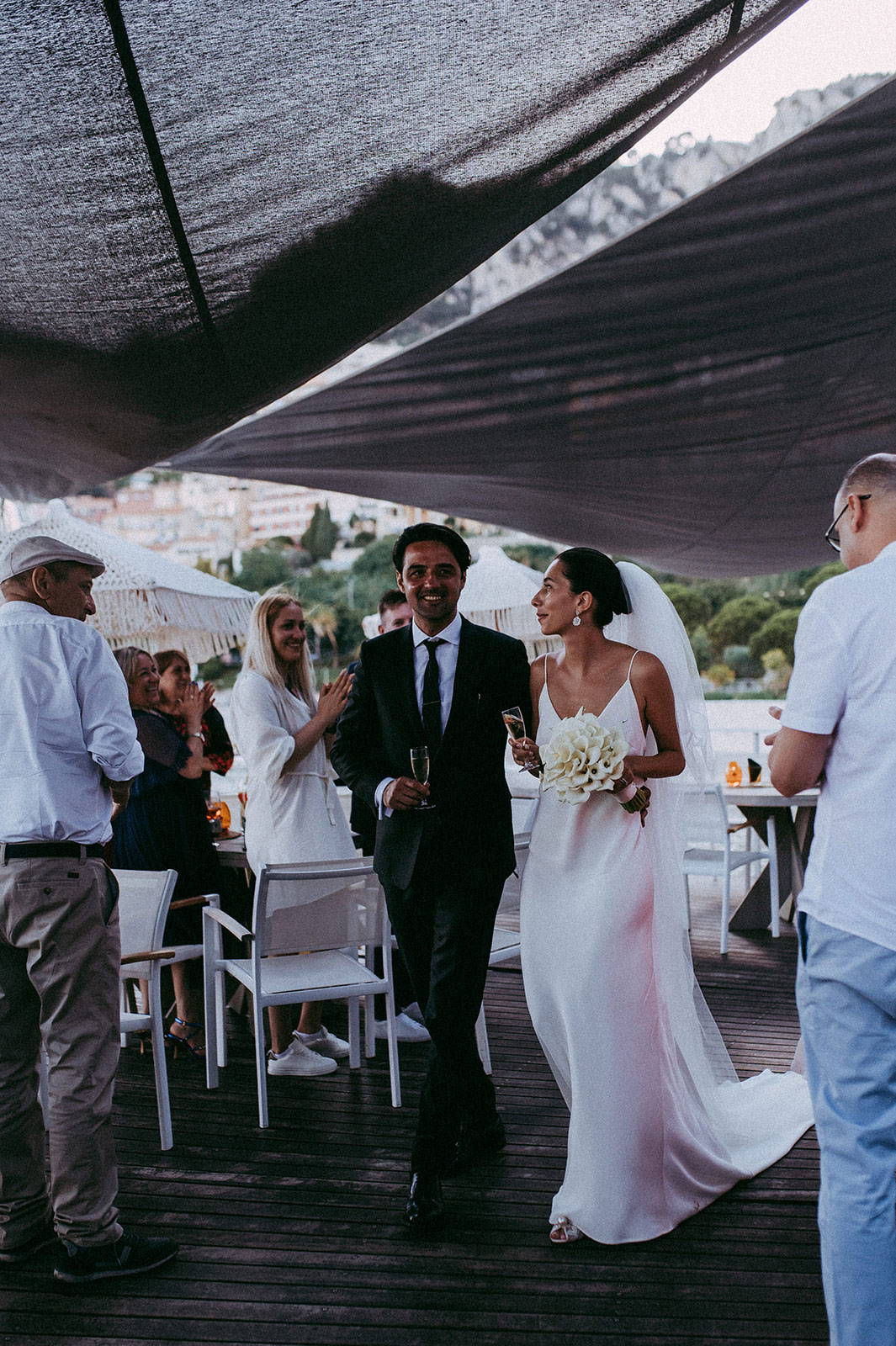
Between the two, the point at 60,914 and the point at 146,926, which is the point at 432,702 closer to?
the point at 60,914

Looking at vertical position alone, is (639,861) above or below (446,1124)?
above

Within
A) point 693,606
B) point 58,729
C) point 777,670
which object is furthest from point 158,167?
point 693,606

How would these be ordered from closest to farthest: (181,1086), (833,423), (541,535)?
(181,1086), (833,423), (541,535)

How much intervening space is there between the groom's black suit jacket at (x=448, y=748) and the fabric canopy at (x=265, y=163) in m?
1.09

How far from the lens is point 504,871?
3.15 meters

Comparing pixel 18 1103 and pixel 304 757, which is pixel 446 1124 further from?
pixel 304 757

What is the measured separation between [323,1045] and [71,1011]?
2.08m

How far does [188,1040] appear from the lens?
4762mm

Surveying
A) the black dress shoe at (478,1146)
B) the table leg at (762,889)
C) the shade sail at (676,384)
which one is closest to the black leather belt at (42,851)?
the black dress shoe at (478,1146)

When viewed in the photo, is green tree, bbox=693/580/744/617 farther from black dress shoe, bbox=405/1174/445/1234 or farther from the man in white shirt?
the man in white shirt

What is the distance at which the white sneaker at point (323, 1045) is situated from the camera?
466 centimetres

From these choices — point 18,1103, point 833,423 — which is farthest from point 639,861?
point 833,423

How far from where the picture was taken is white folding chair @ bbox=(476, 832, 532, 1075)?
4168mm

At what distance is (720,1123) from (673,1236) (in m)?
0.54
